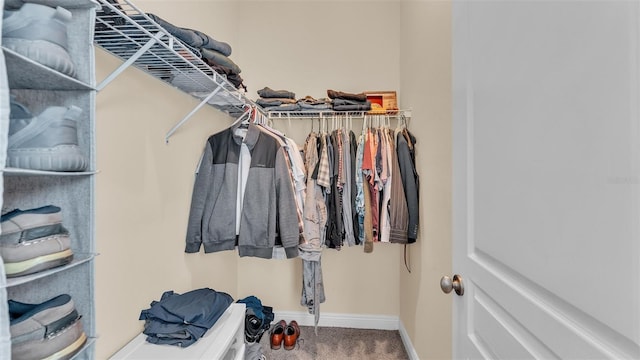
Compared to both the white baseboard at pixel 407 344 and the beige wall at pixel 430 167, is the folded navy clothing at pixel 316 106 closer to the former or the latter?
the beige wall at pixel 430 167

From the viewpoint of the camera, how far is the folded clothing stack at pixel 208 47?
3.54ft

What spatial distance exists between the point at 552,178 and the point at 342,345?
6.80 feet

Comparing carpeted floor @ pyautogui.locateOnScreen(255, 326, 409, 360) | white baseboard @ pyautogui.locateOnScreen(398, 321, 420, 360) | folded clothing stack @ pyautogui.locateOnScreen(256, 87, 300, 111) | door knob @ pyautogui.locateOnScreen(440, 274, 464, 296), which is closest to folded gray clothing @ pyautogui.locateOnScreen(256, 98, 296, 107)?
folded clothing stack @ pyautogui.locateOnScreen(256, 87, 300, 111)

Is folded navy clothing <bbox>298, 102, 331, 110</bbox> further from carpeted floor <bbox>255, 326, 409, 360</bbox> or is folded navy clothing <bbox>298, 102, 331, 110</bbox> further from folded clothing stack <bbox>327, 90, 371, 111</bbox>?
carpeted floor <bbox>255, 326, 409, 360</bbox>

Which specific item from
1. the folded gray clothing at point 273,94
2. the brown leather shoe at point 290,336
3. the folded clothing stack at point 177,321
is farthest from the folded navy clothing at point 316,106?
the brown leather shoe at point 290,336

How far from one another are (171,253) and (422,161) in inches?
62.6

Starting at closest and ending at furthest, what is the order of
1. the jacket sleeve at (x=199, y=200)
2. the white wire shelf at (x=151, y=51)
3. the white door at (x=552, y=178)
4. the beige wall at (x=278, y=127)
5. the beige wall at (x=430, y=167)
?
the white door at (x=552, y=178) → the white wire shelf at (x=151, y=51) → the beige wall at (x=278, y=127) → the beige wall at (x=430, y=167) → the jacket sleeve at (x=199, y=200)

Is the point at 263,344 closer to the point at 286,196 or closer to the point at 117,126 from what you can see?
the point at 286,196

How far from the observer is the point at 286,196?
5.67 ft

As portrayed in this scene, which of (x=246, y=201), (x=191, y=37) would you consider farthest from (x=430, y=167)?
(x=191, y=37)

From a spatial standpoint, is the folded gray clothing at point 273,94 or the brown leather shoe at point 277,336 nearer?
the brown leather shoe at point 277,336

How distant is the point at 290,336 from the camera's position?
2.07 meters

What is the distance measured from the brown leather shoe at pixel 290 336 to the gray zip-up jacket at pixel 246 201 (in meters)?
0.80

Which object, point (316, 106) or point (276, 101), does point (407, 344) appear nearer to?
point (316, 106)
